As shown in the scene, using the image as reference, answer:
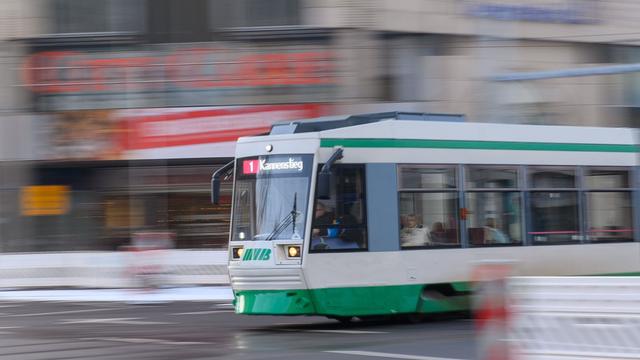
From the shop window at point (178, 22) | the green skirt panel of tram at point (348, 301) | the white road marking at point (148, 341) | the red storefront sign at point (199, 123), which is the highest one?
the shop window at point (178, 22)

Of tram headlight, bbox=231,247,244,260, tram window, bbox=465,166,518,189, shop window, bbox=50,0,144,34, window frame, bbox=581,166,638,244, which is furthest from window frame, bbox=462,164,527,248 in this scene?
shop window, bbox=50,0,144,34

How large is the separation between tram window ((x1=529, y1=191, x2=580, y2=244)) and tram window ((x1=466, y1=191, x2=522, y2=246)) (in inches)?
13.0

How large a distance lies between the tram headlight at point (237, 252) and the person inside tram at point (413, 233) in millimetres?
2061

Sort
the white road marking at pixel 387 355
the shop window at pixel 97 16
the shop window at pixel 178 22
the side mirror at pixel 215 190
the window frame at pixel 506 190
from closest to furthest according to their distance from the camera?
the white road marking at pixel 387 355 → the side mirror at pixel 215 190 → the window frame at pixel 506 190 → the shop window at pixel 178 22 → the shop window at pixel 97 16

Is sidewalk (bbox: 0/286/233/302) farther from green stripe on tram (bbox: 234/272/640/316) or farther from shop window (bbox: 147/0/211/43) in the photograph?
green stripe on tram (bbox: 234/272/640/316)

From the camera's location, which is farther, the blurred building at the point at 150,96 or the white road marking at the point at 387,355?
the blurred building at the point at 150,96

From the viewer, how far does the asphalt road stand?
10883mm

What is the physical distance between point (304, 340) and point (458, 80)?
1653cm

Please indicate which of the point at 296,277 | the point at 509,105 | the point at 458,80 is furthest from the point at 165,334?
the point at 509,105

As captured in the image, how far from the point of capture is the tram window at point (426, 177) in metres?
14.3

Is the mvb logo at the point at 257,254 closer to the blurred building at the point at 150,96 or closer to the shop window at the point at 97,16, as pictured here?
the blurred building at the point at 150,96

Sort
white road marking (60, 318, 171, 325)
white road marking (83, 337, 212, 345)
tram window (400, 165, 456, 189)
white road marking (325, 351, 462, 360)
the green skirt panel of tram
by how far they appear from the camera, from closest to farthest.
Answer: white road marking (325, 351, 462, 360) < white road marking (83, 337, 212, 345) < the green skirt panel of tram < tram window (400, 165, 456, 189) < white road marking (60, 318, 171, 325)

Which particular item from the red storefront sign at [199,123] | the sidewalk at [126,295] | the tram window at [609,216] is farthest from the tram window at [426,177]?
the red storefront sign at [199,123]

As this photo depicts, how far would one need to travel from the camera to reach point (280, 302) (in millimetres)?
13344
